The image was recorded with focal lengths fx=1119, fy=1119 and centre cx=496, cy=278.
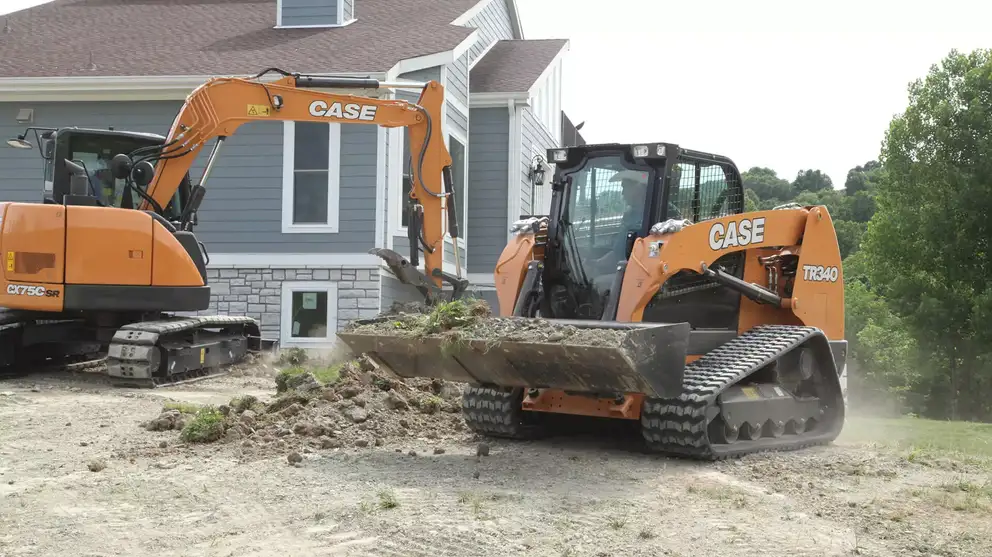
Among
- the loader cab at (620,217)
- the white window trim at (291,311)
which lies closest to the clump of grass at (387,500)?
the loader cab at (620,217)

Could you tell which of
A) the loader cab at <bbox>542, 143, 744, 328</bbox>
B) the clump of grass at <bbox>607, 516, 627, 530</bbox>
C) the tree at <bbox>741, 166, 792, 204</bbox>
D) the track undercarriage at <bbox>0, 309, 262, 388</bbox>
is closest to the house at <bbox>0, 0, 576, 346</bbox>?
the track undercarriage at <bbox>0, 309, 262, 388</bbox>

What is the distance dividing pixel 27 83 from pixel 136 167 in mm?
5067

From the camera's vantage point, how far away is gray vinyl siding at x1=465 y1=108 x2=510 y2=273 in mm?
19125

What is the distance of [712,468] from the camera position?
745cm

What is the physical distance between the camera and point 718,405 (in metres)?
7.80

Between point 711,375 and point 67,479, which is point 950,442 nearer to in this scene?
point 711,375

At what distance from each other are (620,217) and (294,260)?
28.6 ft

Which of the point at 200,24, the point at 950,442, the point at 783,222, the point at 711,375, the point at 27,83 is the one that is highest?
the point at 200,24

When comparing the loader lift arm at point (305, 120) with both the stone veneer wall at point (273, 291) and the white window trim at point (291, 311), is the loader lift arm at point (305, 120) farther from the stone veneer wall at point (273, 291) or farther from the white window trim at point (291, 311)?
the white window trim at point (291, 311)

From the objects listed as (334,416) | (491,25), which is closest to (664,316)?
(334,416)

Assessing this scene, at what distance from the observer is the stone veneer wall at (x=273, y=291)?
16172 mm

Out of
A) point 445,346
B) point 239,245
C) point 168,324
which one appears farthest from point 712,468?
point 239,245

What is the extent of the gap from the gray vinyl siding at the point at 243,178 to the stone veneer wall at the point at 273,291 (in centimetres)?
32

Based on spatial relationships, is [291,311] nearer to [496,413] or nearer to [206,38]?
[206,38]
